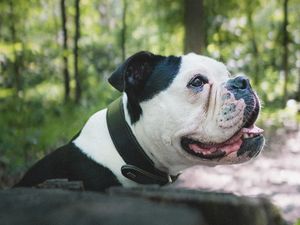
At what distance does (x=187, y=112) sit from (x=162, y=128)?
5.7 inches

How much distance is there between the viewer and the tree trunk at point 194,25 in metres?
7.48

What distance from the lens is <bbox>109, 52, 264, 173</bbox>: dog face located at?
8.41ft

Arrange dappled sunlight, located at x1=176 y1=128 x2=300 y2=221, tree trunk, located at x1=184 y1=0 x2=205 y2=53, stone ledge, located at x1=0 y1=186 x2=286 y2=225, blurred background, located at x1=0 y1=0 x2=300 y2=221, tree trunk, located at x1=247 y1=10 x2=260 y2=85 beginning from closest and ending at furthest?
stone ledge, located at x1=0 y1=186 x2=286 y2=225
dappled sunlight, located at x1=176 y1=128 x2=300 y2=221
blurred background, located at x1=0 y1=0 x2=300 y2=221
tree trunk, located at x1=184 y1=0 x2=205 y2=53
tree trunk, located at x1=247 y1=10 x2=260 y2=85

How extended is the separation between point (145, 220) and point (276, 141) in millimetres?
6349

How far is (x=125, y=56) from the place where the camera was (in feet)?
39.3

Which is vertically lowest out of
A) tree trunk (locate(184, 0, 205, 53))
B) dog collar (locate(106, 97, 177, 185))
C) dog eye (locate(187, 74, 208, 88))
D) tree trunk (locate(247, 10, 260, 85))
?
tree trunk (locate(247, 10, 260, 85))

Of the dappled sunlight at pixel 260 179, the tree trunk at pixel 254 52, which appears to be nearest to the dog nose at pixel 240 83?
the dappled sunlight at pixel 260 179

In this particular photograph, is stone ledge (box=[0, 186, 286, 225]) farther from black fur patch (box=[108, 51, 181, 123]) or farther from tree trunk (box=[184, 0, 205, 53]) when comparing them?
tree trunk (box=[184, 0, 205, 53])

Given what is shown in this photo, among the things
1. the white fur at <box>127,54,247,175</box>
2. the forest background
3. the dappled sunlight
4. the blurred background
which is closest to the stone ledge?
the white fur at <box>127,54,247,175</box>

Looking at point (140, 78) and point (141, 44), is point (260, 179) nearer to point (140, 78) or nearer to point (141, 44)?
point (140, 78)

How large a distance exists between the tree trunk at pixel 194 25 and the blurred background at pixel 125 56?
1 cm

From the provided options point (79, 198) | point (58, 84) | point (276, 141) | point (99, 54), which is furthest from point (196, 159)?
point (99, 54)

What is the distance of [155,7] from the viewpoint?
36.2 ft

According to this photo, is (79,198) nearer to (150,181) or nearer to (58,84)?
(150,181)
